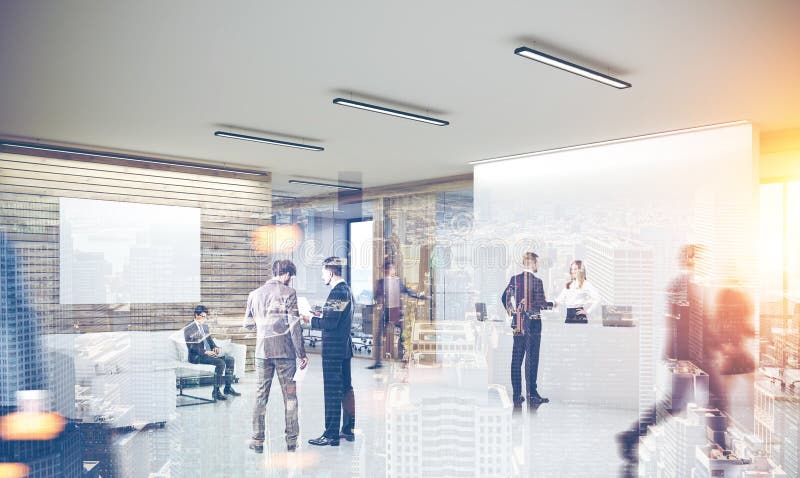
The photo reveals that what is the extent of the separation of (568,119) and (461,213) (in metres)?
3.26

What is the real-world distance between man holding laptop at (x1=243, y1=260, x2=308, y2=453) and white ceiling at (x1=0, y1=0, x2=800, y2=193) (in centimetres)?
170

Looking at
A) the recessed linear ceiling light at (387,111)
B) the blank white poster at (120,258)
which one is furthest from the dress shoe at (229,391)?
the recessed linear ceiling light at (387,111)

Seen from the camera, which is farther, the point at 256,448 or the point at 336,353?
the point at 336,353

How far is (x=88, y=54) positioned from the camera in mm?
3639

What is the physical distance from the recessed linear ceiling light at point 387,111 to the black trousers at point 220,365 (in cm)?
263

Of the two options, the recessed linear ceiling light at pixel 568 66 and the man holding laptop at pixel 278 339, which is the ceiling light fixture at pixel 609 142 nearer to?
the recessed linear ceiling light at pixel 568 66

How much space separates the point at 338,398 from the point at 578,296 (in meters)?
3.03

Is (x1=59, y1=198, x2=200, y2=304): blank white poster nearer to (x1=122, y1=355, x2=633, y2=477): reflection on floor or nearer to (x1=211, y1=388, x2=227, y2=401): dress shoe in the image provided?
(x1=211, y1=388, x2=227, y2=401): dress shoe

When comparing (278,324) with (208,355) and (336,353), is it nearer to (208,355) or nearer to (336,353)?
(336,353)

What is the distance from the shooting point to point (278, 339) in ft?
15.2

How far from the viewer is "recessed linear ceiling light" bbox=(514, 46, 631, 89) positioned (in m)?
3.45

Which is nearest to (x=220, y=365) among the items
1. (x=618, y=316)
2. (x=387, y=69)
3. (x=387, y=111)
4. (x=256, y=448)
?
(x=256, y=448)

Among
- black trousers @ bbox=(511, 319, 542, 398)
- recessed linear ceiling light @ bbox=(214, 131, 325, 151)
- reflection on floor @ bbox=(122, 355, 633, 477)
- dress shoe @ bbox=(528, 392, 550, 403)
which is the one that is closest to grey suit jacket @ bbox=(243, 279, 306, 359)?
reflection on floor @ bbox=(122, 355, 633, 477)

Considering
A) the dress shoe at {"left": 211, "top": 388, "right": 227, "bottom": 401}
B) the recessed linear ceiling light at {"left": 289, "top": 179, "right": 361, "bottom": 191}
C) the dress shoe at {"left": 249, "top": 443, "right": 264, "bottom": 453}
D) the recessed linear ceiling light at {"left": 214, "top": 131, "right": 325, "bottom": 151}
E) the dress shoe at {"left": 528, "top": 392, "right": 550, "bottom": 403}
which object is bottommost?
the dress shoe at {"left": 249, "top": 443, "right": 264, "bottom": 453}
